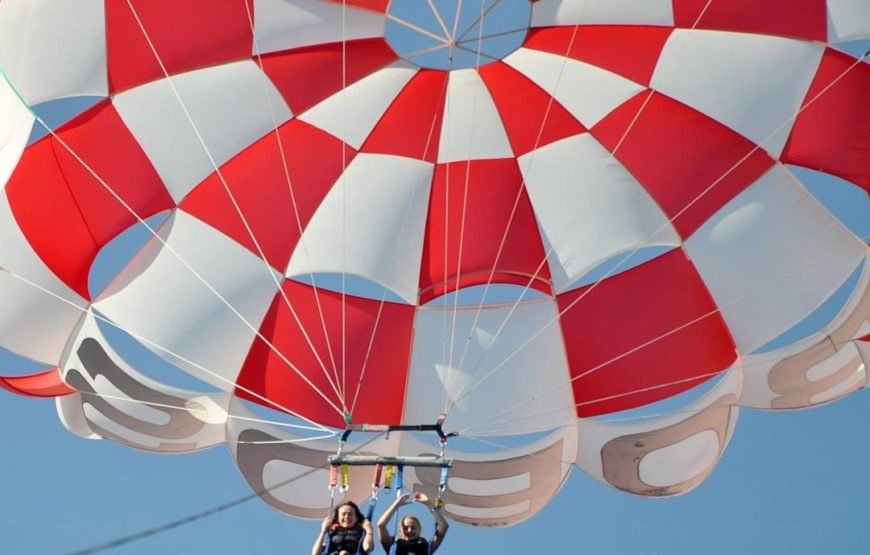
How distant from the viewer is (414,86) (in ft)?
25.6

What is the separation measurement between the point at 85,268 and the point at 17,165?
2.43 feet

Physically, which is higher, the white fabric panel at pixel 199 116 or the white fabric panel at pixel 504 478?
the white fabric panel at pixel 199 116

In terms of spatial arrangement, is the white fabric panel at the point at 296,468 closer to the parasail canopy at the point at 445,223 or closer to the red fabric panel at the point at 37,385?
the parasail canopy at the point at 445,223

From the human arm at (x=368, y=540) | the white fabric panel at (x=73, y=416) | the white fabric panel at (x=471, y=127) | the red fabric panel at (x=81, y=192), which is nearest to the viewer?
the human arm at (x=368, y=540)

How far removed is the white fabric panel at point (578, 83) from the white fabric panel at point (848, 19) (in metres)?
1.17

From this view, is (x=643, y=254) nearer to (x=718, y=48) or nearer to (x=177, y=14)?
(x=718, y=48)

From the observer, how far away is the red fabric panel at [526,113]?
7.65 m

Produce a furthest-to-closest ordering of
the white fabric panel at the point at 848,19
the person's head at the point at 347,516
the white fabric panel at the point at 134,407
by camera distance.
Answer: the white fabric panel at the point at 134,407 < the white fabric panel at the point at 848,19 < the person's head at the point at 347,516

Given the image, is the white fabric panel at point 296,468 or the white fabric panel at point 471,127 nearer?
the white fabric panel at point 471,127

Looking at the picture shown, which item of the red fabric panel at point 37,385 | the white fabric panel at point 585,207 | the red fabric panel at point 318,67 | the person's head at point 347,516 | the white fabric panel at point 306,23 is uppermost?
the white fabric panel at point 306,23

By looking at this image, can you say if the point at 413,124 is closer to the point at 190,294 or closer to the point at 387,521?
the point at 190,294

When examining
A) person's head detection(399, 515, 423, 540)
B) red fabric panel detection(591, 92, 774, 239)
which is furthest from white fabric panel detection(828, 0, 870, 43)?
person's head detection(399, 515, 423, 540)

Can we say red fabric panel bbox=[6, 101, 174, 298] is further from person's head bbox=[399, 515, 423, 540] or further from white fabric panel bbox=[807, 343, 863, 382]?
white fabric panel bbox=[807, 343, 863, 382]

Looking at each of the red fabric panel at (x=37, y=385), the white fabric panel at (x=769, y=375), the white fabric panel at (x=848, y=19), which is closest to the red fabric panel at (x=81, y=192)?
the red fabric panel at (x=37, y=385)
